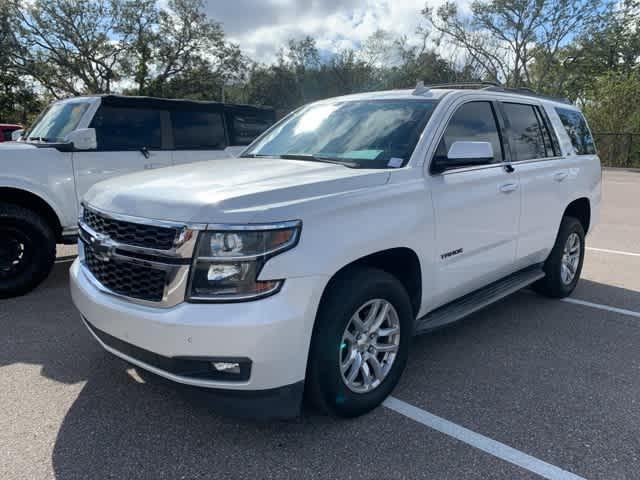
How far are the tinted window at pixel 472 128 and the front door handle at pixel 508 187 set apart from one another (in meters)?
0.22

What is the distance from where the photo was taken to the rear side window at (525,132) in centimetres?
417

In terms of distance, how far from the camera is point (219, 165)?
11.7 feet

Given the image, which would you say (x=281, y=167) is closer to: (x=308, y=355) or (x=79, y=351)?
(x=308, y=355)

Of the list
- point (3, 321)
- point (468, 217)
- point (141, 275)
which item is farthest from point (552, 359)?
point (3, 321)

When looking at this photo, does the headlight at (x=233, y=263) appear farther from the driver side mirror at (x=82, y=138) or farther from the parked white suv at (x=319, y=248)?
the driver side mirror at (x=82, y=138)

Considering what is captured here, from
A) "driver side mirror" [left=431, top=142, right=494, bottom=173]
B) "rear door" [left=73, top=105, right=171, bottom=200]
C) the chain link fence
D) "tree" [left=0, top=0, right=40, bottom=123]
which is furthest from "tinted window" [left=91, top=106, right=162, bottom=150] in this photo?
"tree" [left=0, top=0, right=40, bottom=123]

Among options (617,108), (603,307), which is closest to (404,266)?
(603,307)

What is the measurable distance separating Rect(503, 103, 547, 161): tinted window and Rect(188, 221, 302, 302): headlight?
8.89ft

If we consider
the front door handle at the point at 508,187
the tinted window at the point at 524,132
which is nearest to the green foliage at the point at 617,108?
the tinted window at the point at 524,132

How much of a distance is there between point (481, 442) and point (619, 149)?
91.5 feet

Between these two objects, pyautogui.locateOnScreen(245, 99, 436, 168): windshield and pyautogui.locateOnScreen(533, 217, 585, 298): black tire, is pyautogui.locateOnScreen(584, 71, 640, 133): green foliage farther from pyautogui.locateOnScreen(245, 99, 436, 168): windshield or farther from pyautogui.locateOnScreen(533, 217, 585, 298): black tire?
pyautogui.locateOnScreen(245, 99, 436, 168): windshield

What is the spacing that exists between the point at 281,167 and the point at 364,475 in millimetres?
1863

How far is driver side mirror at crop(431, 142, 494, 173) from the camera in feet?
10.2

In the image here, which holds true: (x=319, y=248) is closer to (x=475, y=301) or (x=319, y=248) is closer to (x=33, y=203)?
(x=475, y=301)
